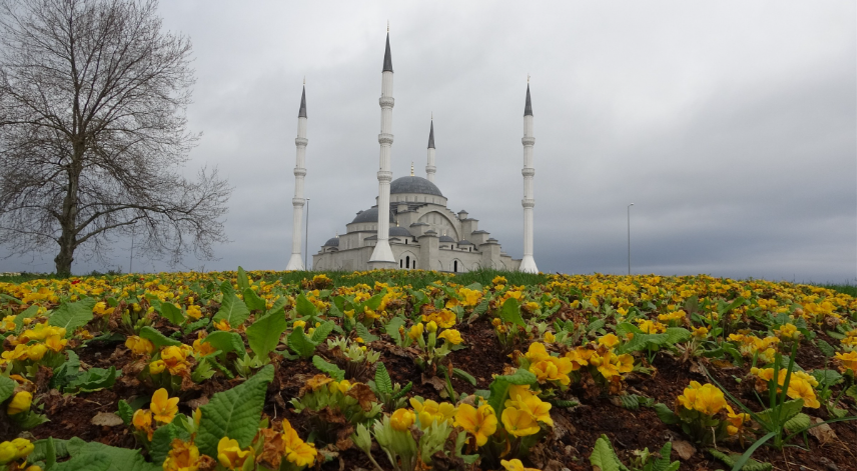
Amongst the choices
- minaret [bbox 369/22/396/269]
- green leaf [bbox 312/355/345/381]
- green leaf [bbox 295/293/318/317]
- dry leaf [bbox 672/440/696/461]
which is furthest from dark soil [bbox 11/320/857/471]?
minaret [bbox 369/22/396/269]

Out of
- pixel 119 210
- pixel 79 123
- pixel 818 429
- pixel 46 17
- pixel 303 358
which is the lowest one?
pixel 818 429

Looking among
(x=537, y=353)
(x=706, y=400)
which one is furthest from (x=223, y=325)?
(x=706, y=400)

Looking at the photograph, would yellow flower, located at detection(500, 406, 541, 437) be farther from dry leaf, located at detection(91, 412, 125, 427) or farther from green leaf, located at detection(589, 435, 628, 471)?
dry leaf, located at detection(91, 412, 125, 427)

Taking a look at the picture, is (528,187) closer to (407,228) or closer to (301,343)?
(407,228)

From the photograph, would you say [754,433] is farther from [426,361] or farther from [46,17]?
[46,17]

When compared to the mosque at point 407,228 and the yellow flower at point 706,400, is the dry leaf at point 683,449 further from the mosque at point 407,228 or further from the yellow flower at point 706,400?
the mosque at point 407,228

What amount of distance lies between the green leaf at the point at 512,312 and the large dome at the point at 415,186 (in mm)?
40567

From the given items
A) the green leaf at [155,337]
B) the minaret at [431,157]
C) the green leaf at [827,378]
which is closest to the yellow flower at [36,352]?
the green leaf at [155,337]

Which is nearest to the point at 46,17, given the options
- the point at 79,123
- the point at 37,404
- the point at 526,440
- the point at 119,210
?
the point at 79,123

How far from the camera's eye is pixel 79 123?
11.7 metres

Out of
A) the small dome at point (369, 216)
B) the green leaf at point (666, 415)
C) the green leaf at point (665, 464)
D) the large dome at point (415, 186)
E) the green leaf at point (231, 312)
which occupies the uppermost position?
the large dome at point (415, 186)

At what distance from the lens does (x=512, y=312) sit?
1943 millimetres

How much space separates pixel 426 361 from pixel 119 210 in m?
12.6

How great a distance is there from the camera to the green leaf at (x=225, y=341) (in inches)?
56.1
